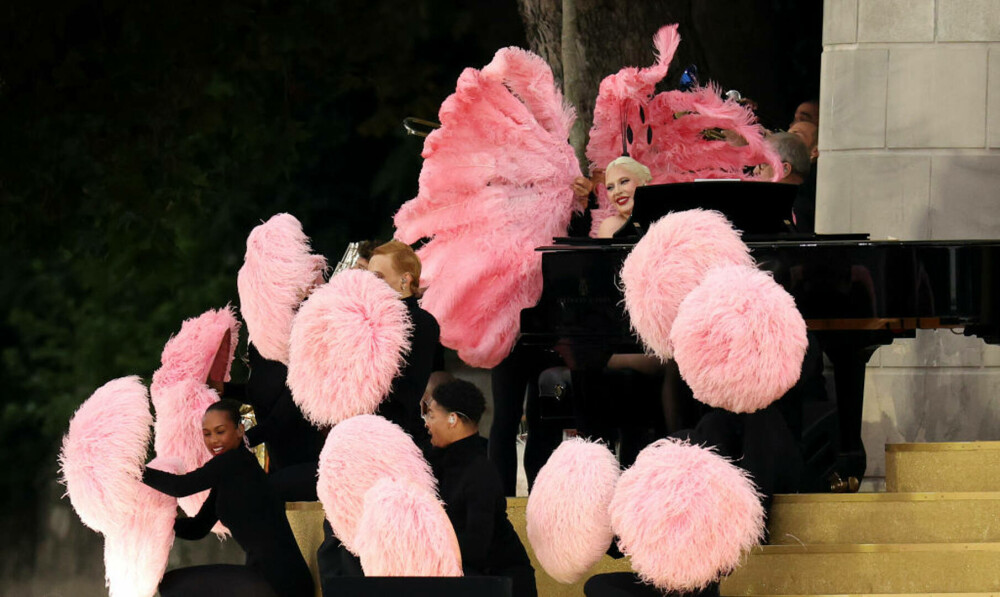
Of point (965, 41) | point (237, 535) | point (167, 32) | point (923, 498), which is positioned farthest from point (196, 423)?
point (167, 32)

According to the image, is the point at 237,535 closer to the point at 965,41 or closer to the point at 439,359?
the point at 439,359

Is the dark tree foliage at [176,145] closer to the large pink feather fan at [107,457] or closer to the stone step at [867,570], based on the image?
the large pink feather fan at [107,457]

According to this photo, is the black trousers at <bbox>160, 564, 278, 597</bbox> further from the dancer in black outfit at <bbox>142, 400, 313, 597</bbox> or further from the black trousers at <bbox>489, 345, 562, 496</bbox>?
the black trousers at <bbox>489, 345, 562, 496</bbox>

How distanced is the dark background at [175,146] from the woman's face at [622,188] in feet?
17.7

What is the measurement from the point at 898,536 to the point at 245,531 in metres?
2.08

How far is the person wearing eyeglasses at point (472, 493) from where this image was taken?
4.46 metres

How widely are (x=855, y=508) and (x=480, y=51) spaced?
6.62m

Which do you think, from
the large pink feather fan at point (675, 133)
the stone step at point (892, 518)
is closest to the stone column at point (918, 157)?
the large pink feather fan at point (675, 133)

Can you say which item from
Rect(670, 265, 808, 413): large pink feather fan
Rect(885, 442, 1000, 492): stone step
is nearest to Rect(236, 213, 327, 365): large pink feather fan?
Rect(670, 265, 808, 413): large pink feather fan

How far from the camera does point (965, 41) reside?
655 centimetres

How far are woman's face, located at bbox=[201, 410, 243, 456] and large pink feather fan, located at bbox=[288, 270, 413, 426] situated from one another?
310mm

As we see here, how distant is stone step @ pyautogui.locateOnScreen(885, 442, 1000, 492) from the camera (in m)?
5.48

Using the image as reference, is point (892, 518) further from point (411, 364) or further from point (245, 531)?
point (245, 531)

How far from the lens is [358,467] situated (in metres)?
4.49
